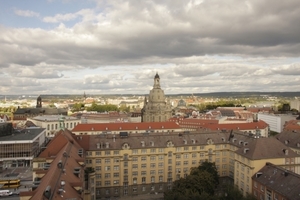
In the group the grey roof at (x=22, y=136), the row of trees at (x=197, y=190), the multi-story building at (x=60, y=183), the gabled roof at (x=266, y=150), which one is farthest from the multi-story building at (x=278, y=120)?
the multi-story building at (x=60, y=183)

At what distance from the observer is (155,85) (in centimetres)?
18575

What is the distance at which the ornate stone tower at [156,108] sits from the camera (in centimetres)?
17825

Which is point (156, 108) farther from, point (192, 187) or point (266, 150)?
point (192, 187)

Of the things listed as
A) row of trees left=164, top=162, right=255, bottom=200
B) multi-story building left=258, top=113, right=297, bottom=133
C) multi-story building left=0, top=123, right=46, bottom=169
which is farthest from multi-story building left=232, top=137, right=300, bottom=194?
multi-story building left=258, top=113, right=297, bottom=133

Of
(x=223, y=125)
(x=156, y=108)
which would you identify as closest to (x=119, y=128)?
(x=223, y=125)

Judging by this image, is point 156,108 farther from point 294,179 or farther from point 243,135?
point 294,179

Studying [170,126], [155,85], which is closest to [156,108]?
[155,85]

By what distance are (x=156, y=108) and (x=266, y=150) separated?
118 m

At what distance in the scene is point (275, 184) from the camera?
2047 inches

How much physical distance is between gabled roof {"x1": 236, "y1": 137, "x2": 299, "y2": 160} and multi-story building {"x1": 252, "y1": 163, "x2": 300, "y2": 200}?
2.56 m

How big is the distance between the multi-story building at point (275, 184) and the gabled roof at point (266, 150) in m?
2.56

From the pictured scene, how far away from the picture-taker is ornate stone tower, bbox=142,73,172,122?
178250 mm

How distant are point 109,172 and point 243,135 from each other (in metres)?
34.9

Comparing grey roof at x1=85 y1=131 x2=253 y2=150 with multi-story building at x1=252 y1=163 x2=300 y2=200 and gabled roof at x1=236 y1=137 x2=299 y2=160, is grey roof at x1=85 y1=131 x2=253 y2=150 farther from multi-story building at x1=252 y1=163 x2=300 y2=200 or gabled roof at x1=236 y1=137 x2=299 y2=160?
multi-story building at x1=252 y1=163 x2=300 y2=200
